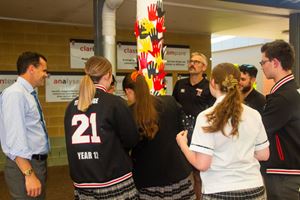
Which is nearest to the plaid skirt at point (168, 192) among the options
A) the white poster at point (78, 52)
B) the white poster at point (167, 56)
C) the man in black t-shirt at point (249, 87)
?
the man in black t-shirt at point (249, 87)

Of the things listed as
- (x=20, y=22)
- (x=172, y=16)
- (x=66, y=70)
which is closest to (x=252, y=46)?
(x=172, y=16)

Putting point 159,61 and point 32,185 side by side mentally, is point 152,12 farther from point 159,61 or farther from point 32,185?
point 32,185

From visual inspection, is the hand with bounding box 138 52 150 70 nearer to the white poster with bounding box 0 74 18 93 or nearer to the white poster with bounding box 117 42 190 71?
the white poster with bounding box 0 74 18 93

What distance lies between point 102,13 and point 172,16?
2183 mm

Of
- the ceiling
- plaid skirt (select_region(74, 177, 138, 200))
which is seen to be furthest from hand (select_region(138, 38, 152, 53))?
the ceiling

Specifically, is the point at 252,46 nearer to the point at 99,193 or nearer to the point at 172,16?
the point at 172,16

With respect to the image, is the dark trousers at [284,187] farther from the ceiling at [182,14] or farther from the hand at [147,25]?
the ceiling at [182,14]

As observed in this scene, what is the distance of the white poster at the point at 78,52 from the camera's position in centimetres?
695

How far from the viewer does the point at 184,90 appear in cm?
382

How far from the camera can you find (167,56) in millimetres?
7922

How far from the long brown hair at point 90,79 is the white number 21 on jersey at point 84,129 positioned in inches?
2.0

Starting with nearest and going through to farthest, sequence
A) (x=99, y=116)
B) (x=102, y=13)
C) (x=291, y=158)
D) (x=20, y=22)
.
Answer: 1. (x=99, y=116)
2. (x=291, y=158)
3. (x=102, y=13)
4. (x=20, y=22)

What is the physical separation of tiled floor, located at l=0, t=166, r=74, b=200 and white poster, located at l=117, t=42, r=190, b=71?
245 cm

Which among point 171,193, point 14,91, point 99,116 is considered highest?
point 14,91
